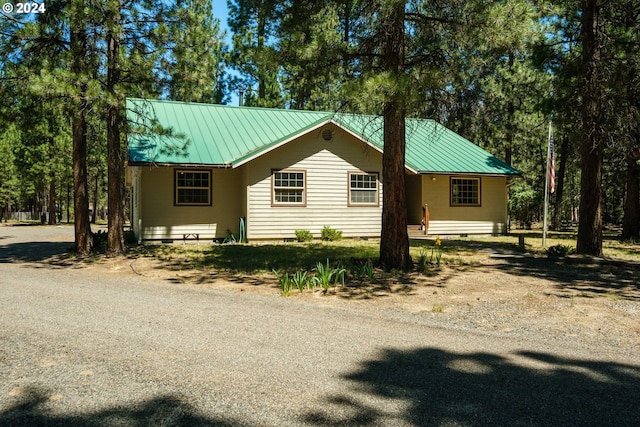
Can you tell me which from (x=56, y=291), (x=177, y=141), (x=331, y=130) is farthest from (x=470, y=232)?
(x=56, y=291)

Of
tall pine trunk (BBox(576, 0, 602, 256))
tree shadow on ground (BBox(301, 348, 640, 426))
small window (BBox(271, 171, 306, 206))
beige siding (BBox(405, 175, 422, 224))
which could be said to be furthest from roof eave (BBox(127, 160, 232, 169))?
tree shadow on ground (BBox(301, 348, 640, 426))

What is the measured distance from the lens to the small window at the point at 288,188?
1772 cm

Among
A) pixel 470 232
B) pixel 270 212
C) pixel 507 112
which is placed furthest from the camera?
pixel 507 112

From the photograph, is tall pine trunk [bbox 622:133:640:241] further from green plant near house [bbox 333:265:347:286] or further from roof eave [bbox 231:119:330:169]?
green plant near house [bbox 333:265:347:286]

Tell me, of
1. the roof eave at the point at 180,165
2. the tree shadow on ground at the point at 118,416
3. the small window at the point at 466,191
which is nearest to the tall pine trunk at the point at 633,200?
the small window at the point at 466,191

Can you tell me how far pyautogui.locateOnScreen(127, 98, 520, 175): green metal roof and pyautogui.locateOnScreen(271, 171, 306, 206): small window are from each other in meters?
1.35

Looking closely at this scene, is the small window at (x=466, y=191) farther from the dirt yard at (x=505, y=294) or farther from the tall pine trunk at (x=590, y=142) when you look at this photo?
the dirt yard at (x=505, y=294)

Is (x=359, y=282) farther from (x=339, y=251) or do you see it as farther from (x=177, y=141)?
(x=177, y=141)

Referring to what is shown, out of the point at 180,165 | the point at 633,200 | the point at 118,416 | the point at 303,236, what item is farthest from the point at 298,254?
the point at 633,200

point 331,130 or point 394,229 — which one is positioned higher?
point 331,130

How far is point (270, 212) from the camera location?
1769 centimetres

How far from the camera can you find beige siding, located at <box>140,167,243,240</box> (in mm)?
16953

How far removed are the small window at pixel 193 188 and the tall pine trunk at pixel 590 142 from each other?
1232 centimetres

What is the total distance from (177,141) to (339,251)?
7885 mm
